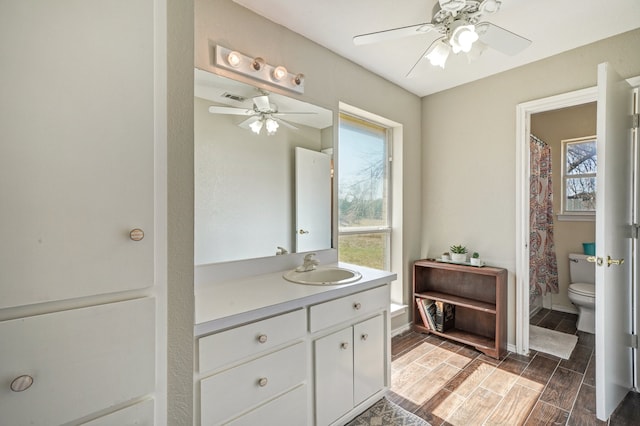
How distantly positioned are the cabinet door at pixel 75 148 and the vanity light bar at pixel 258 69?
0.91 m

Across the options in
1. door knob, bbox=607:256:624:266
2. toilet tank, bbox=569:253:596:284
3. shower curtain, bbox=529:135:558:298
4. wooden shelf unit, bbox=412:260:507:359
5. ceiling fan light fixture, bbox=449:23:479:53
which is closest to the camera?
ceiling fan light fixture, bbox=449:23:479:53

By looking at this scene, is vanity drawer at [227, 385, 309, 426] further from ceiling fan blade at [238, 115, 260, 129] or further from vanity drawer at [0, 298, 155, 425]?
ceiling fan blade at [238, 115, 260, 129]

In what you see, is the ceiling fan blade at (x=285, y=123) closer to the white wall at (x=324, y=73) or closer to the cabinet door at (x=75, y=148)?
the white wall at (x=324, y=73)

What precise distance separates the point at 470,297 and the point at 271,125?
7.93 ft

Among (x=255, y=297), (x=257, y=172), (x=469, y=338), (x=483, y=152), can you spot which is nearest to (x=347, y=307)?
(x=255, y=297)

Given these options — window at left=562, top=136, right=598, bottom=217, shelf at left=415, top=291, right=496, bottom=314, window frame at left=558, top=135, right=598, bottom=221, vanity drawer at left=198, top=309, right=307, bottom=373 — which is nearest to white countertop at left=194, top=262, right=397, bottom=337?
vanity drawer at left=198, top=309, right=307, bottom=373

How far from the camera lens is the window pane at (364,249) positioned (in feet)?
8.17

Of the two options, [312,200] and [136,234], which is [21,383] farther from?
[312,200]

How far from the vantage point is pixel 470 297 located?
2.73m

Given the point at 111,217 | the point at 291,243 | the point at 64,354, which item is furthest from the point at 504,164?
the point at 64,354

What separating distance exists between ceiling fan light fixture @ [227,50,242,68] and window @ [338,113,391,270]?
1.06m

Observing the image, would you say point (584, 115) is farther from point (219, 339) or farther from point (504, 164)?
point (219, 339)

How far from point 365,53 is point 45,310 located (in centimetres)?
238

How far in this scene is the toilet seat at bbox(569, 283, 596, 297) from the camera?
2808 millimetres
